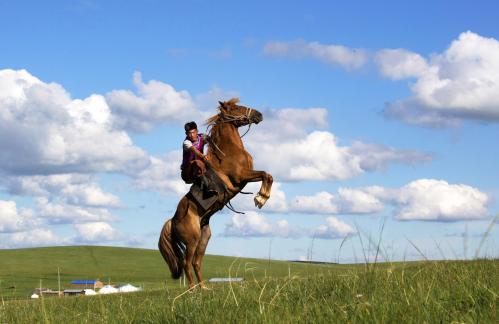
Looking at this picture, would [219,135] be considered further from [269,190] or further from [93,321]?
[93,321]

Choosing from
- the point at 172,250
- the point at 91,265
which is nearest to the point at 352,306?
the point at 172,250

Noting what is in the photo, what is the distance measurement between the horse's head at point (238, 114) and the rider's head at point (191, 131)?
59 cm

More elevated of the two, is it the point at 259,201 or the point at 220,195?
the point at 220,195

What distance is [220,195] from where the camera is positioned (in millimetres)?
12930

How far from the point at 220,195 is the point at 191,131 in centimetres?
148

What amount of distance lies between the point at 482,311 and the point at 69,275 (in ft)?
190

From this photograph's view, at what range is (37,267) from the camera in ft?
208

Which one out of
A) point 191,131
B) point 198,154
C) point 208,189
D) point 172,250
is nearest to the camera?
point 208,189

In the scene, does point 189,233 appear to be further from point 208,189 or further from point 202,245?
point 208,189

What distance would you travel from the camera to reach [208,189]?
42.3 ft

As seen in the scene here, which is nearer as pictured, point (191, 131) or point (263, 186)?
point (263, 186)

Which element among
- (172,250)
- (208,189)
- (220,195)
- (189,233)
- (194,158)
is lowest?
(172,250)

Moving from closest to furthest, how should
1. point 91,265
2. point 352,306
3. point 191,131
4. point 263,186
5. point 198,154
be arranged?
point 352,306 → point 263,186 → point 198,154 → point 191,131 → point 91,265

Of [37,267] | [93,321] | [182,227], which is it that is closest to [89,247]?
[37,267]
